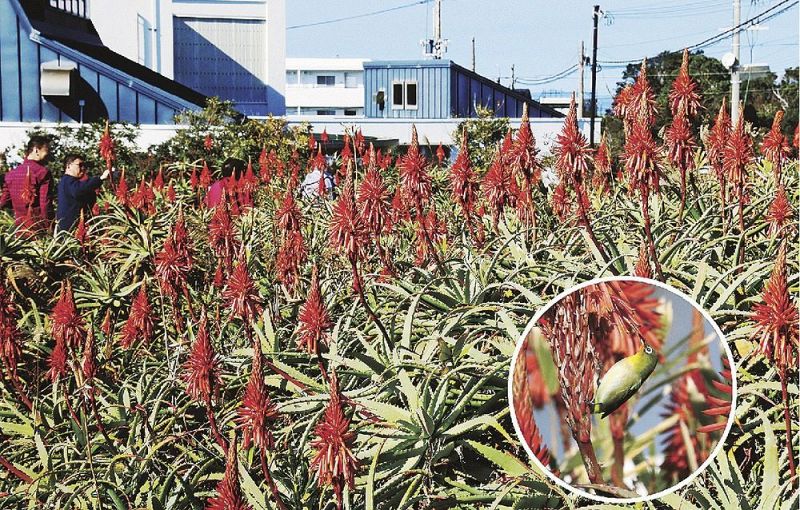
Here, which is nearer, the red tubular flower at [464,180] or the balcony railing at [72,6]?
the red tubular flower at [464,180]

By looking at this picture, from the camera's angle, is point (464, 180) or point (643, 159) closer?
point (643, 159)

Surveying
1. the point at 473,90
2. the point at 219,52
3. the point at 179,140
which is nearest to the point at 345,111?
the point at 219,52

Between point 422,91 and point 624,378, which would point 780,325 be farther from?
point 422,91

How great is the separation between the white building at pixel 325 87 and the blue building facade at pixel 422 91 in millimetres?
34792

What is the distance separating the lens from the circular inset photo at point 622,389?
151cm

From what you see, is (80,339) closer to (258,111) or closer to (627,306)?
(627,306)

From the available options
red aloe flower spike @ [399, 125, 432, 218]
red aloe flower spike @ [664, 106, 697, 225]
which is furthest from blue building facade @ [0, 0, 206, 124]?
red aloe flower spike @ [664, 106, 697, 225]

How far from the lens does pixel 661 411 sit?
1.51 meters

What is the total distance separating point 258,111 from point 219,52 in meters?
3.05

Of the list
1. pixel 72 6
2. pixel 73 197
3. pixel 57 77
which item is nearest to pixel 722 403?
pixel 73 197

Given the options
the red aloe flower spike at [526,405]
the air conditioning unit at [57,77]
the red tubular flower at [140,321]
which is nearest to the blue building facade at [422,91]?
the air conditioning unit at [57,77]

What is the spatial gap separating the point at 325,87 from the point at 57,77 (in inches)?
1832

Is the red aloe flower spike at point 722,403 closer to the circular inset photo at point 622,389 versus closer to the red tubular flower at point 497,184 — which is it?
the circular inset photo at point 622,389

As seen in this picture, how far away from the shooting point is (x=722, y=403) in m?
1.60
